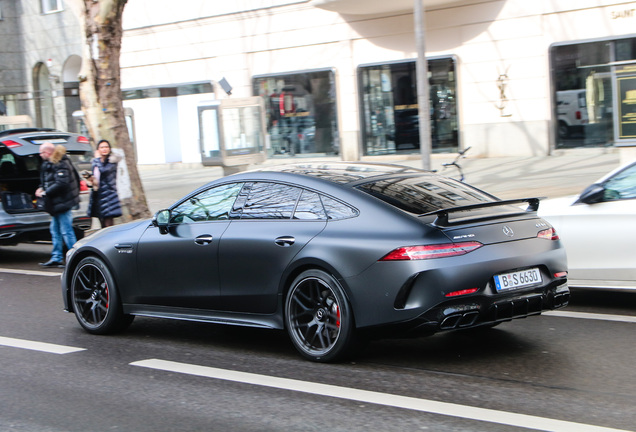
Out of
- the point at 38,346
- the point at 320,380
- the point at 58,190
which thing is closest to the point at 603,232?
the point at 320,380

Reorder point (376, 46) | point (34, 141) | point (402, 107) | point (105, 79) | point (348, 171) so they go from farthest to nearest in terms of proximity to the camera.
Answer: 1. point (376, 46)
2. point (402, 107)
3. point (105, 79)
4. point (34, 141)
5. point (348, 171)

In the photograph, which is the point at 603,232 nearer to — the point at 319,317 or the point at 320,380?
the point at 319,317

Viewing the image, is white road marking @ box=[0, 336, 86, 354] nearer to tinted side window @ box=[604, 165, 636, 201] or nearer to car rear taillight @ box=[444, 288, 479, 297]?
car rear taillight @ box=[444, 288, 479, 297]

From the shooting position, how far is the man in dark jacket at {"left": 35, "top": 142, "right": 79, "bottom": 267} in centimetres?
1155

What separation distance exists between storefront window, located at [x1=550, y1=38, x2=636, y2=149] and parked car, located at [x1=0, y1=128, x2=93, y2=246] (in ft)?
42.5

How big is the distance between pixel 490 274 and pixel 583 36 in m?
17.0

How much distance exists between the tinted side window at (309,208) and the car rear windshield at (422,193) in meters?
0.31

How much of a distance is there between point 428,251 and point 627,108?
999cm

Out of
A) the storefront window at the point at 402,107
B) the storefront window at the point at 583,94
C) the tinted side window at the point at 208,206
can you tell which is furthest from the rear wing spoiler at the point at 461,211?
the storefront window at the point at 402,107

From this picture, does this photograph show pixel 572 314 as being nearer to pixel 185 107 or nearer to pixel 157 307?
pixel 157 307

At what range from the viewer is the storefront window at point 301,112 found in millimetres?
26047

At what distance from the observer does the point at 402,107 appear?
24547 mm

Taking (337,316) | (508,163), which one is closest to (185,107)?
(508,163)

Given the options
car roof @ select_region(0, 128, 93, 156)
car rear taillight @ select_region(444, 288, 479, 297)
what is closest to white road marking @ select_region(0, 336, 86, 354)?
car rear taillight @ select_region(444, 288, 479, 297)
